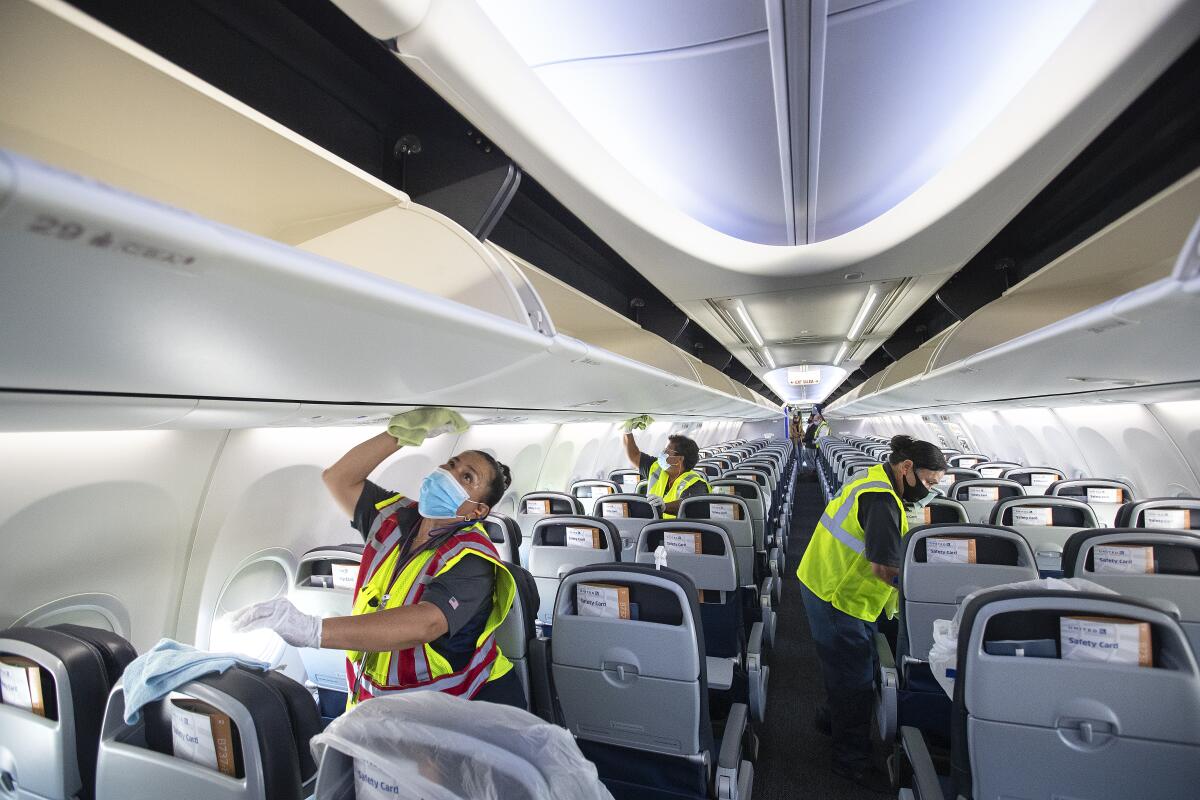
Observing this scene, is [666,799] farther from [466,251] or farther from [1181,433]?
[1181,433]

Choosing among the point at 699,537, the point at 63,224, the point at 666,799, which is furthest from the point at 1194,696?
the point at 63,224

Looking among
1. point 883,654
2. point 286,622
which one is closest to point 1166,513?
point 883,654

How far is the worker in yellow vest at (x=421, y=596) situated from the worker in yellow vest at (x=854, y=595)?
6.50ft

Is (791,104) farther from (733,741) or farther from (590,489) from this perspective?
(590,489)

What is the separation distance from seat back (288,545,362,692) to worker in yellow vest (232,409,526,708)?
96cm

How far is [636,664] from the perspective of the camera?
7.72 feet

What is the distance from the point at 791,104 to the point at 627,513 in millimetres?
4038

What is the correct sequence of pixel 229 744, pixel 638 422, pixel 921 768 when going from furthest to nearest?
pixel 638 422, pixel 921 768, pixel 229 744

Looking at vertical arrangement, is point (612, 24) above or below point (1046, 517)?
above

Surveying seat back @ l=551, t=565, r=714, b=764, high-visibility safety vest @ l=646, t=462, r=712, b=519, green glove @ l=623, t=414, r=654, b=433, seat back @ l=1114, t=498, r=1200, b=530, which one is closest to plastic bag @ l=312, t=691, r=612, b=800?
seat back @ l=551, t=565, r=714, b=764

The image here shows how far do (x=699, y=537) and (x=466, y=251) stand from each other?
108 inches

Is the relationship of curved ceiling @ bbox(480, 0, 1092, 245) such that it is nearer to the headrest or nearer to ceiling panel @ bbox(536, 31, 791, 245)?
ceiling panel @ bbox(536, 31, 791, 245)

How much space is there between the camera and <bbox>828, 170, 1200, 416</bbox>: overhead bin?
1.76 m

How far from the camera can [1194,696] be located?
171cm
